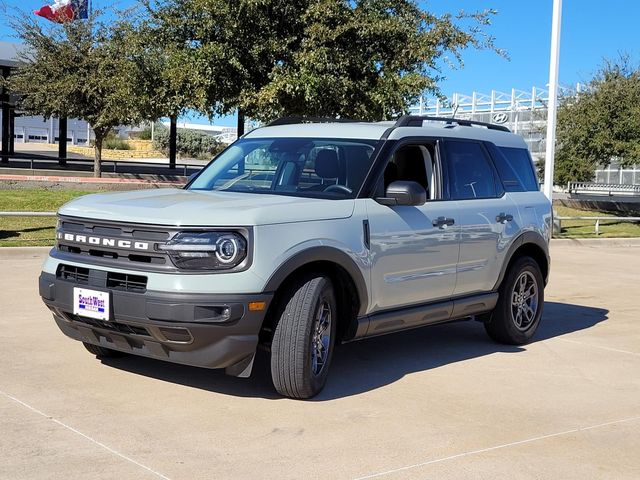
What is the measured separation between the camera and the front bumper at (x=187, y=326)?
5.20 metres

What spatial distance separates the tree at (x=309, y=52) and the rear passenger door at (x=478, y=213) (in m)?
9.57

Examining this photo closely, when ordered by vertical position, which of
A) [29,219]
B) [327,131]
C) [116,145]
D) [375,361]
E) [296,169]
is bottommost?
[375,361]

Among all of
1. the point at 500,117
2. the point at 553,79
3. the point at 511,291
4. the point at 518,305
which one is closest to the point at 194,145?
the point at 500,117

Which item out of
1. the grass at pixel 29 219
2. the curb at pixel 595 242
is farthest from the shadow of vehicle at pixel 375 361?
the curb at pixel 595 242

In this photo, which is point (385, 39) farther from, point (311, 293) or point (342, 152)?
point (311, 293)

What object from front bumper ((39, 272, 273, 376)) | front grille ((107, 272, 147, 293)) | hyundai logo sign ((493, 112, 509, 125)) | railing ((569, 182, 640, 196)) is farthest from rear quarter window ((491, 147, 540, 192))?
hyundai logo sign ((493, 112, 509, 125))

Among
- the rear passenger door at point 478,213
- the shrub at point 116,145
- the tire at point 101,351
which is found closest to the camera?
the tire at point 101,351

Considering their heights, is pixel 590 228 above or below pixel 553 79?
below

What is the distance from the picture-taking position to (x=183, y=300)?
5.18m

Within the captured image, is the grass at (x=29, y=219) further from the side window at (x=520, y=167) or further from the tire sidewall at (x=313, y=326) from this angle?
the tire sidewall at (x=313, y=326)

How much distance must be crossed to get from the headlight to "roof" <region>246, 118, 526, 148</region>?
1.79 meters

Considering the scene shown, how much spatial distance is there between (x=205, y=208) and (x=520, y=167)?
392cm

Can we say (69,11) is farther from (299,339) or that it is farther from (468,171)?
(299,339)

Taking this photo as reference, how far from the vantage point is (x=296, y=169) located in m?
6.57
